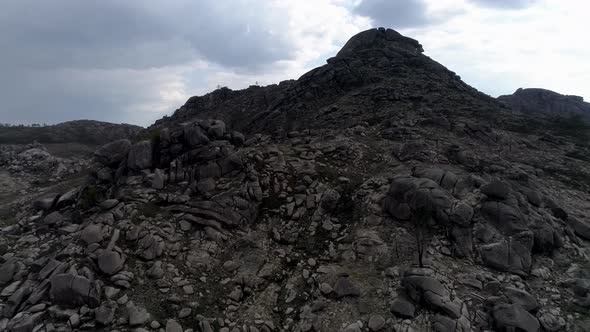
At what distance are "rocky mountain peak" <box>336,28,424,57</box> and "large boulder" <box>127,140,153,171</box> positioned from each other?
109 feet

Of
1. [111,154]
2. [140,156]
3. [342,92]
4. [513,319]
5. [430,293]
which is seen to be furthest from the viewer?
[342,92]

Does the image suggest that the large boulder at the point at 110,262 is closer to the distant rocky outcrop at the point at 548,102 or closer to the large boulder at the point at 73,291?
the large boulder at the point at 73,291

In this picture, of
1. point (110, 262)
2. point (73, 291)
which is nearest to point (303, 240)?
point (110, 262)

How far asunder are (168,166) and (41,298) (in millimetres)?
8481

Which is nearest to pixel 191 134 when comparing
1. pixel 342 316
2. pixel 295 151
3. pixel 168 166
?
pixel 168 166

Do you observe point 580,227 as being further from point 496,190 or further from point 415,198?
point 415,198

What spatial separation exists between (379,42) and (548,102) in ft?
134

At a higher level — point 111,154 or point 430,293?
point 111,154

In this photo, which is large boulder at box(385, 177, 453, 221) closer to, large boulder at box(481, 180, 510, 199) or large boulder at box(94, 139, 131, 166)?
large boulder at box(481, 180, 510, 199)

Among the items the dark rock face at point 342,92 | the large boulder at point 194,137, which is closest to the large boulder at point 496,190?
the dark rock face at point 342,92

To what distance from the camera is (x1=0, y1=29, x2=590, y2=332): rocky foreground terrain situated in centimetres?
980

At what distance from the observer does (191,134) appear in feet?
58.4

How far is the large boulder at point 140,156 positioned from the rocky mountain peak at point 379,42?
3335 centimetres

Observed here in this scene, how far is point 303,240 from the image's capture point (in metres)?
13.5
